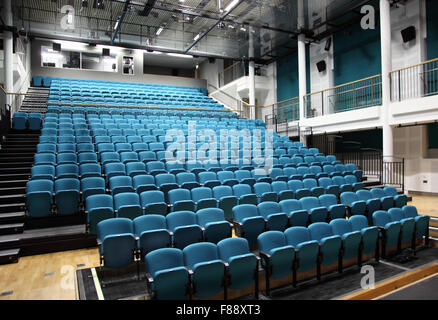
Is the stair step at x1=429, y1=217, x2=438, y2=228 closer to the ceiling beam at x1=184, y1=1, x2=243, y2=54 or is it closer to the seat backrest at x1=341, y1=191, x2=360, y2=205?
the seat backrest at x1=341, y1=191, x2=360, y2=205

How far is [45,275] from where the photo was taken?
2.49m

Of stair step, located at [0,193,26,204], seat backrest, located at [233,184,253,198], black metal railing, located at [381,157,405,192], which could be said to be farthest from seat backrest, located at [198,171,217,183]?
black metal railing, located at [381,157,405,192]

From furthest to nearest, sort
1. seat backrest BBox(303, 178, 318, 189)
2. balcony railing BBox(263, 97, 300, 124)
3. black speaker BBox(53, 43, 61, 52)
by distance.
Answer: black speaker BBox(53, 43, 61, 52)
balcony railing BBox(263, 97, 300, 124)
seat backrest BBox(303, 178, 318, 189)

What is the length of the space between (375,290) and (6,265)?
320 centimetres

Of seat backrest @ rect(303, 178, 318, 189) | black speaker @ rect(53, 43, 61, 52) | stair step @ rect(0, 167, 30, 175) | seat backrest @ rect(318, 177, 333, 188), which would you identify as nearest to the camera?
stair step @ rect(0, 167, 30, 175)

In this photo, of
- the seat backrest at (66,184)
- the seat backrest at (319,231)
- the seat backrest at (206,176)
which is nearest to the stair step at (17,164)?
the seat backrest at (66,184)

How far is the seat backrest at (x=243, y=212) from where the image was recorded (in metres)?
3.15

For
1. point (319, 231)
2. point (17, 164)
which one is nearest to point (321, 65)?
Answer: point (319, 231)

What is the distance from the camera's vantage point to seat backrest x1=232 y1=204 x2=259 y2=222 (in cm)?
315

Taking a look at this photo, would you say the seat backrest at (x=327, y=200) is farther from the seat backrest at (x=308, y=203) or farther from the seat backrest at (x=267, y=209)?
the seat backrest at (x=267, y=209)

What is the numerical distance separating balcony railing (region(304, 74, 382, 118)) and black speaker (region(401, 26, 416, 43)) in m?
0.89

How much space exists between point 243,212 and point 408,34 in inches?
234

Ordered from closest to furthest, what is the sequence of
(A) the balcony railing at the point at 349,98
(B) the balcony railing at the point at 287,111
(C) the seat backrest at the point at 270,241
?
1. (C) the seat backrest at the point at 270,241
2. (A) the balcony railing at the point at 349,98
3. (B) the balcony railing at the point at 287,111

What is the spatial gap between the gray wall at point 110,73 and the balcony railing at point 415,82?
8.65 m
